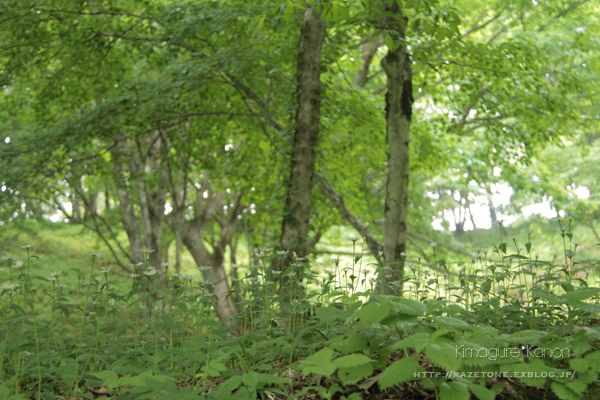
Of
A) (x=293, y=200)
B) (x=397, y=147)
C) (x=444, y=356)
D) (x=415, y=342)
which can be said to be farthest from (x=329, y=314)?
(x=397, y=147)

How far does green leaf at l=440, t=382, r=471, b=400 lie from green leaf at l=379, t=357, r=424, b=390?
11 centimetres

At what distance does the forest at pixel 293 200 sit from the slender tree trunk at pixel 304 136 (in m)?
0.02

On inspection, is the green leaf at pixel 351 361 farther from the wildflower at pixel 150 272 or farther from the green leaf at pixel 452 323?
the wildflower at pixel 150 272

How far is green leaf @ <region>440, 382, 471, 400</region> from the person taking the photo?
1688mm

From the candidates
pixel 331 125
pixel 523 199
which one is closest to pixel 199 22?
pixel 331 125

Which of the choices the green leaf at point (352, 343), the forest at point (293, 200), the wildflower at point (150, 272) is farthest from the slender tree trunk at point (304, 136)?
the green leaf at point (352, 343)

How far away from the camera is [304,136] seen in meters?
5.74

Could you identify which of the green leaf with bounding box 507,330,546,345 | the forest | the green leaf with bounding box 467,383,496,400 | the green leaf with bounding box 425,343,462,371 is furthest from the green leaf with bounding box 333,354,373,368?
the green leaf with bounding box 507,330,546,345

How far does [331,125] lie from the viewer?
332 inches

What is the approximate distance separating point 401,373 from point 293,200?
402cm

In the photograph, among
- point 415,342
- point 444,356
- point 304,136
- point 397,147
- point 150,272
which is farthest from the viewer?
point 304,136

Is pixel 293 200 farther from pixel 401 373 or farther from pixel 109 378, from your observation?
pixel 401 373

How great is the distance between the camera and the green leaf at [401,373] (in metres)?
1.64

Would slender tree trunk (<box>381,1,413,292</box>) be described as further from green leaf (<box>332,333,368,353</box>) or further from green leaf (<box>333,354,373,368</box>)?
green leaf (<box>333,354,373,368</box>)
